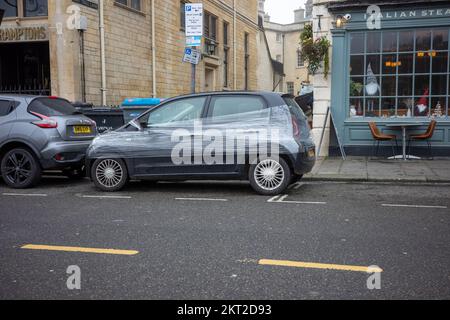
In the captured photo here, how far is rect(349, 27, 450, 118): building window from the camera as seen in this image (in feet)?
38.8

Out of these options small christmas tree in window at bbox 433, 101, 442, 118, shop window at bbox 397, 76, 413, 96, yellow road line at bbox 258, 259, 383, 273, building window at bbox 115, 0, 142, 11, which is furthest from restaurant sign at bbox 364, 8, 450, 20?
yellow road line at bbox 258, 259, 383, 273

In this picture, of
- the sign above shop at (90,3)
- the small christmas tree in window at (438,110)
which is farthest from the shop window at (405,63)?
the sign above shop at (90,3)

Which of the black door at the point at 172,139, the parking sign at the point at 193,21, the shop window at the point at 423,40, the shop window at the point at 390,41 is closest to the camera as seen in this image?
the black door at the point at 172,139

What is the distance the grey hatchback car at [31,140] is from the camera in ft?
28.4

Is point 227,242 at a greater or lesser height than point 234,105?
lesser

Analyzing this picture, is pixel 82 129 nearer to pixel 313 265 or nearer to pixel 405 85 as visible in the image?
pixel 313 265

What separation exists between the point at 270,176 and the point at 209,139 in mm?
1172

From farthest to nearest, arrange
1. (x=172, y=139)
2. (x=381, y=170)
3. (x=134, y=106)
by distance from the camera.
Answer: (x=134, y=106), (x=381, y=170), (x=172, y=139)

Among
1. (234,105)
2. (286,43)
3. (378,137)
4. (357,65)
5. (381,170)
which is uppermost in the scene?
(286,43)

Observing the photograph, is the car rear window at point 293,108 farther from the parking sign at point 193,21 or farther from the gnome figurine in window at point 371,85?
the gnome figurine in window at point 371,85

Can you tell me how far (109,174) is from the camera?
827 centimetres

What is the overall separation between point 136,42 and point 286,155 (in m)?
11.6

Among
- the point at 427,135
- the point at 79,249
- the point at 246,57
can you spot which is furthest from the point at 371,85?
the point at 246,57

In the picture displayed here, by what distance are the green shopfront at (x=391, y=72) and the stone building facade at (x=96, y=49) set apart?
7.53m
